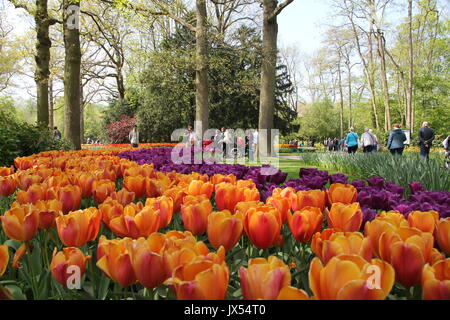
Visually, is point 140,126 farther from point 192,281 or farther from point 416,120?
point 192,281

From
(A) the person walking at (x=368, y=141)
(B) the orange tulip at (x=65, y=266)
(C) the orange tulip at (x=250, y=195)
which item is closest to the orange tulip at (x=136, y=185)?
(C) the orange tulip at (x=250, y=195)

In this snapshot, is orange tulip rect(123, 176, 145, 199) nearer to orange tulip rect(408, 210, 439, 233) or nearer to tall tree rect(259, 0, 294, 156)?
orange tulip rect(408, 210, 439, 233)

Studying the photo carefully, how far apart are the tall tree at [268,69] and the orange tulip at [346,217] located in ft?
44.2

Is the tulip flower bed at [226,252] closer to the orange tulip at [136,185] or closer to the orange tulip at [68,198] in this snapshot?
the orange tulip at [68,198]

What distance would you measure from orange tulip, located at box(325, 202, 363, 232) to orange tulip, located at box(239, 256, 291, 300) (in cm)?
53

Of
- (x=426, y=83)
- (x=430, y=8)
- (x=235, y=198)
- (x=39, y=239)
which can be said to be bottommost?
(x=39, y=239)

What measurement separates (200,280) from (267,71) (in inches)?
577

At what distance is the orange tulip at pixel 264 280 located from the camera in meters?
0.71

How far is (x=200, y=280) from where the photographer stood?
27.4 inches

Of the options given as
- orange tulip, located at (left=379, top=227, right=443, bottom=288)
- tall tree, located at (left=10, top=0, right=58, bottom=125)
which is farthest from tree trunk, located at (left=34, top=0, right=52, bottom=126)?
orange tulip, located at (left=379, top=227, right=443, bottom=288)

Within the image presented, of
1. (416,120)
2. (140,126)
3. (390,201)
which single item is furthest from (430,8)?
(390,201)

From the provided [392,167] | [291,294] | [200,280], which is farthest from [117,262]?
[392,167]

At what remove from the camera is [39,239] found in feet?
4.65
